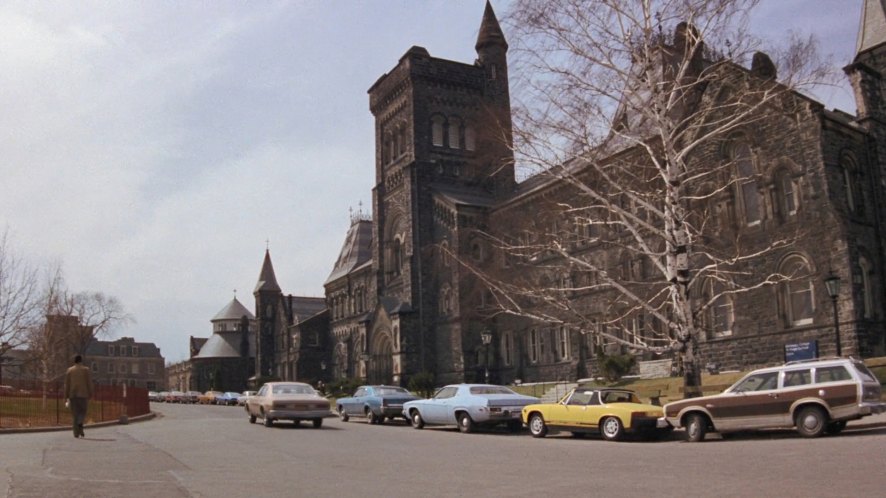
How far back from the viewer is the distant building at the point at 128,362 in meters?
134

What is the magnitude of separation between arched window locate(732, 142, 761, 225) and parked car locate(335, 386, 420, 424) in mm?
15799

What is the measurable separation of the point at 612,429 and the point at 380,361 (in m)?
41.6

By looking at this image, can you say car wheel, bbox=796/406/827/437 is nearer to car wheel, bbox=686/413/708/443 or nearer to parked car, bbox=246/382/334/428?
car wheel, bbox=686/413/708/443

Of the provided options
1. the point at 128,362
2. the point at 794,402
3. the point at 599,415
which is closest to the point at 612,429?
the point at 599,415

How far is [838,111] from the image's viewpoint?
114ft

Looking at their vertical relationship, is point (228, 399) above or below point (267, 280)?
below

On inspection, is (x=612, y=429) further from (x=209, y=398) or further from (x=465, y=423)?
(x=209, y=398)

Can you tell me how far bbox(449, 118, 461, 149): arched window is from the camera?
58.7 m

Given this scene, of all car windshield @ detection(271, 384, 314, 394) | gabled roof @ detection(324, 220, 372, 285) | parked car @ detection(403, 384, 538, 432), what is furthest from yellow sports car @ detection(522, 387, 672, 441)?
gabled roof @ detection(324, 220, 372, 285)

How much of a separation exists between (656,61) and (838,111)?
17.1 meters

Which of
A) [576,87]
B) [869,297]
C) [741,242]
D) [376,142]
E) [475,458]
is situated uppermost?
[376,142]

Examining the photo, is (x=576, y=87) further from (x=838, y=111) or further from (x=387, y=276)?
(x=387, y=276)

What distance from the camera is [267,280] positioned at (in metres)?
88.0

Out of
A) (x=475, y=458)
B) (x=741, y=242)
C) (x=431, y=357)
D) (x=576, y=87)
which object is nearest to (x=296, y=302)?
(x=431, y=357)
